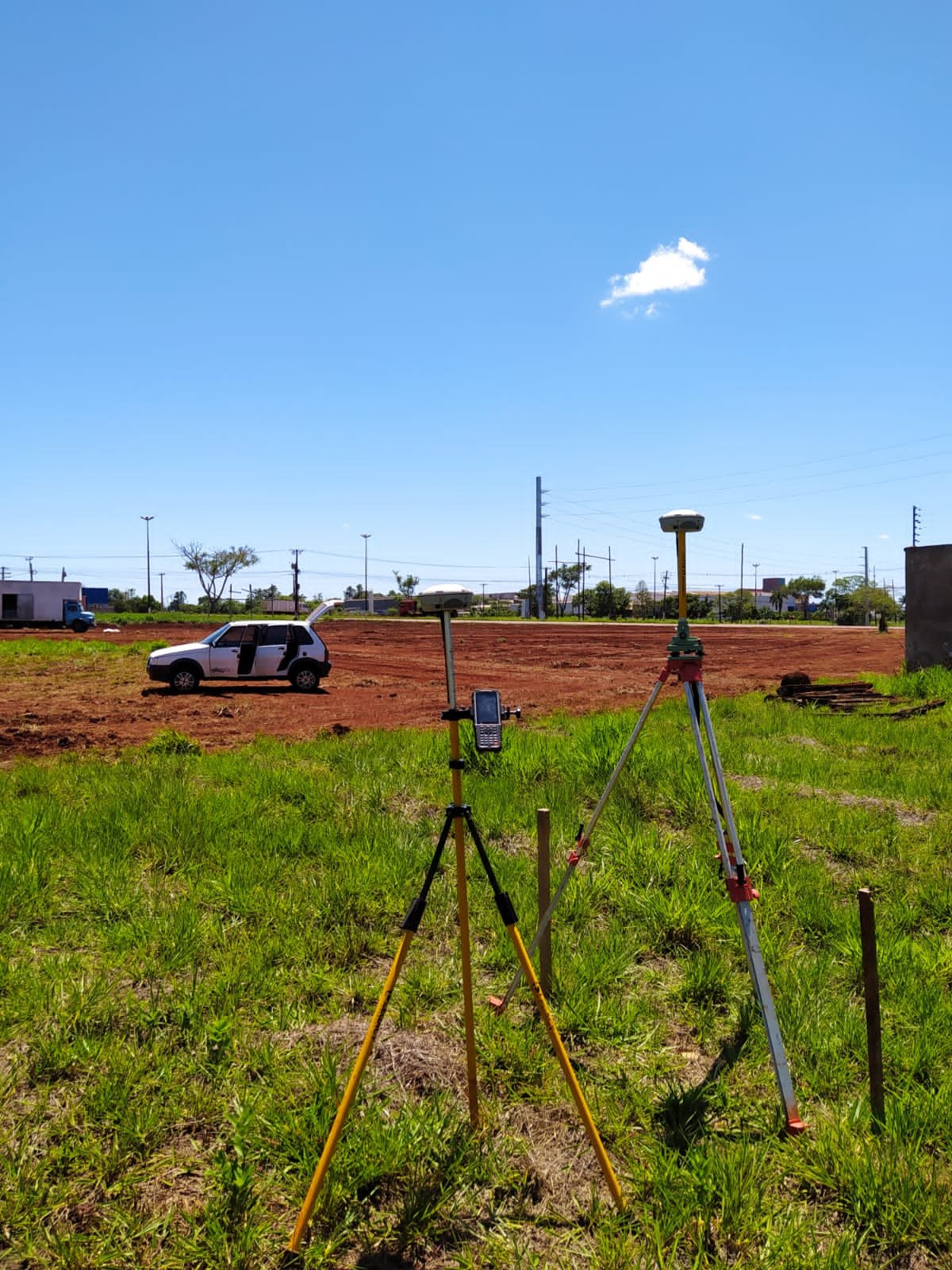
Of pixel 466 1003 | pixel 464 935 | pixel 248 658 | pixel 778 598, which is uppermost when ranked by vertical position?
pixel 778 598

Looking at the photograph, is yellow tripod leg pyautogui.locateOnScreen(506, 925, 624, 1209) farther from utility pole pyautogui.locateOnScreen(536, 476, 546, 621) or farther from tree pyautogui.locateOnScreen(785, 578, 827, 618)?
tree pyautogui.locateOnScreen(785, 578, 827, 618)

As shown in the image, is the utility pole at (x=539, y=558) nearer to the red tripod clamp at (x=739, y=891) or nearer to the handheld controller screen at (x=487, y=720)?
the red tripod clamp at (x=739, y=891)

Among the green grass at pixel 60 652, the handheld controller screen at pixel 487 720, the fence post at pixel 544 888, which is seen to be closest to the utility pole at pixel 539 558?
the green grass at pixel 60 652

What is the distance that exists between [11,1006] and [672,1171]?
301cm

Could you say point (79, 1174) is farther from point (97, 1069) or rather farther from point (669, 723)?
point (669, 723)

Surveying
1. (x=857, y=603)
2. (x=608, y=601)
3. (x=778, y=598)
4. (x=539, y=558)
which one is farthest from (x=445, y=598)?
(x=778, y=598)

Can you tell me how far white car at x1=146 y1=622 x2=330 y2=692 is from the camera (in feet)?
56.5

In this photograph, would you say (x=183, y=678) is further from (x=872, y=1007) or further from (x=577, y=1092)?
(x=872, y=1007)

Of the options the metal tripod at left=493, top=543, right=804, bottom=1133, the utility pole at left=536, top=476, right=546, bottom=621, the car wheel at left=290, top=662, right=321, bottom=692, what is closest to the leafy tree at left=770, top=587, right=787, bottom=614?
the utility pole at left=536, top=476, right=546, bottom=621

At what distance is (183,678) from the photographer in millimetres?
17250

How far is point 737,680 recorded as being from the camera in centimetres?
2041

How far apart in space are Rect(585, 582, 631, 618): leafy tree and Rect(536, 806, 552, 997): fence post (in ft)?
301

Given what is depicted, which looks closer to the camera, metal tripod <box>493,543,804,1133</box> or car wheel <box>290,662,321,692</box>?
metal tripod <box>493,543,804,1133</box>

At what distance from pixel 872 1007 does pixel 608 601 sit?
3665 inches
